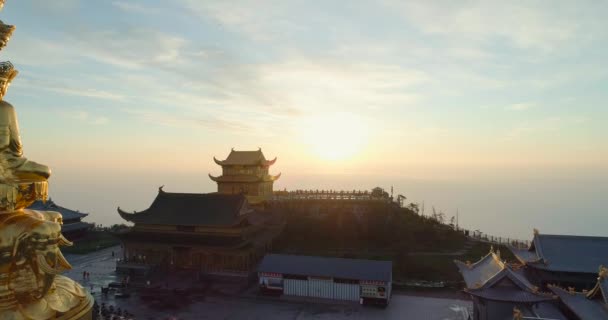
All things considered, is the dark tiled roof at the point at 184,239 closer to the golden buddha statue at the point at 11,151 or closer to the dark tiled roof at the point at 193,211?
the dark tiled roof at the point at 193,211

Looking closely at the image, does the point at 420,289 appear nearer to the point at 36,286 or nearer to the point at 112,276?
the point at 112,276

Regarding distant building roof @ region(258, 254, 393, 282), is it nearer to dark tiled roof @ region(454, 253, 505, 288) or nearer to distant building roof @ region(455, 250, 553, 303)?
dark tiled roof @ region(454, 253, 505, 288)

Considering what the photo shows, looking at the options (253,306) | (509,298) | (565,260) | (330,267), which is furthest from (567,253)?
(253,306)

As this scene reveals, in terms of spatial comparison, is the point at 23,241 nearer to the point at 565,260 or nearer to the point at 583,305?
the point at 583,305

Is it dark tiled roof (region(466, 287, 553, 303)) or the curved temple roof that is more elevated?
the curved temple roof

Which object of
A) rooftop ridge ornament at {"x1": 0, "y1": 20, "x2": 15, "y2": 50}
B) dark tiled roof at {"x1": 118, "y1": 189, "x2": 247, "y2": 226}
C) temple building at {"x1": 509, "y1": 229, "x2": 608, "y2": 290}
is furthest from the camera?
dark tiled roof at {"x1": 118, "y1": 189, "x2": 247, "y2": 226}

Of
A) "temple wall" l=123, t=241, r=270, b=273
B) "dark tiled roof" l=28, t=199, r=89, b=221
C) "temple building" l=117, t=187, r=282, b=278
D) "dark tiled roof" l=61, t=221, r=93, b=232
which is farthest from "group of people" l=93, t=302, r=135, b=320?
"dark tiled roof" l=28, t=199, r=89, b=221

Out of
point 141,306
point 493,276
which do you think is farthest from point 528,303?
point 141,306
